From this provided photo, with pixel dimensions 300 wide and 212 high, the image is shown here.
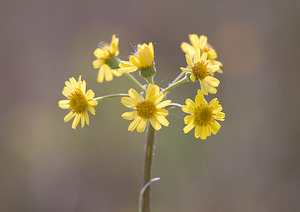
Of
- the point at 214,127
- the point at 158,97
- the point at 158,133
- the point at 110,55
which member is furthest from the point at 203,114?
the point at 158,133

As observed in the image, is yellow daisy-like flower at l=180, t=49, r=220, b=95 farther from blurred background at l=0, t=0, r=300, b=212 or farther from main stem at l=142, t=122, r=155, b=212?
blurred background at l=0, t=0, r=300, b=212

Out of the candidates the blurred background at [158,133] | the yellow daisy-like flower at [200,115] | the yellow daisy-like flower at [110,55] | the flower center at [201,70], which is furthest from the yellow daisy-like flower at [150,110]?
the blurred background at [158,133]

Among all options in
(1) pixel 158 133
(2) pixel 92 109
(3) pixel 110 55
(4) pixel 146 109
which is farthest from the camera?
(1) pixel 158 133

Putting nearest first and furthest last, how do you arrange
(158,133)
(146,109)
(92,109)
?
(146,109), (92,109), (158,133)

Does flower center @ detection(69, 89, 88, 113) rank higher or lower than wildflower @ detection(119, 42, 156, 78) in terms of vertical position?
lower

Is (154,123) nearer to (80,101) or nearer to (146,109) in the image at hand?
Result: (146,109)

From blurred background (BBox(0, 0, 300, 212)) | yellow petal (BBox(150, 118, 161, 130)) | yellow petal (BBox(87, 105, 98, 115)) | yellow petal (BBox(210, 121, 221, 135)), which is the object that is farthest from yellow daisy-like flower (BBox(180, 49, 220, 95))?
blurred background (BBox(0, 0, 300, 212))
